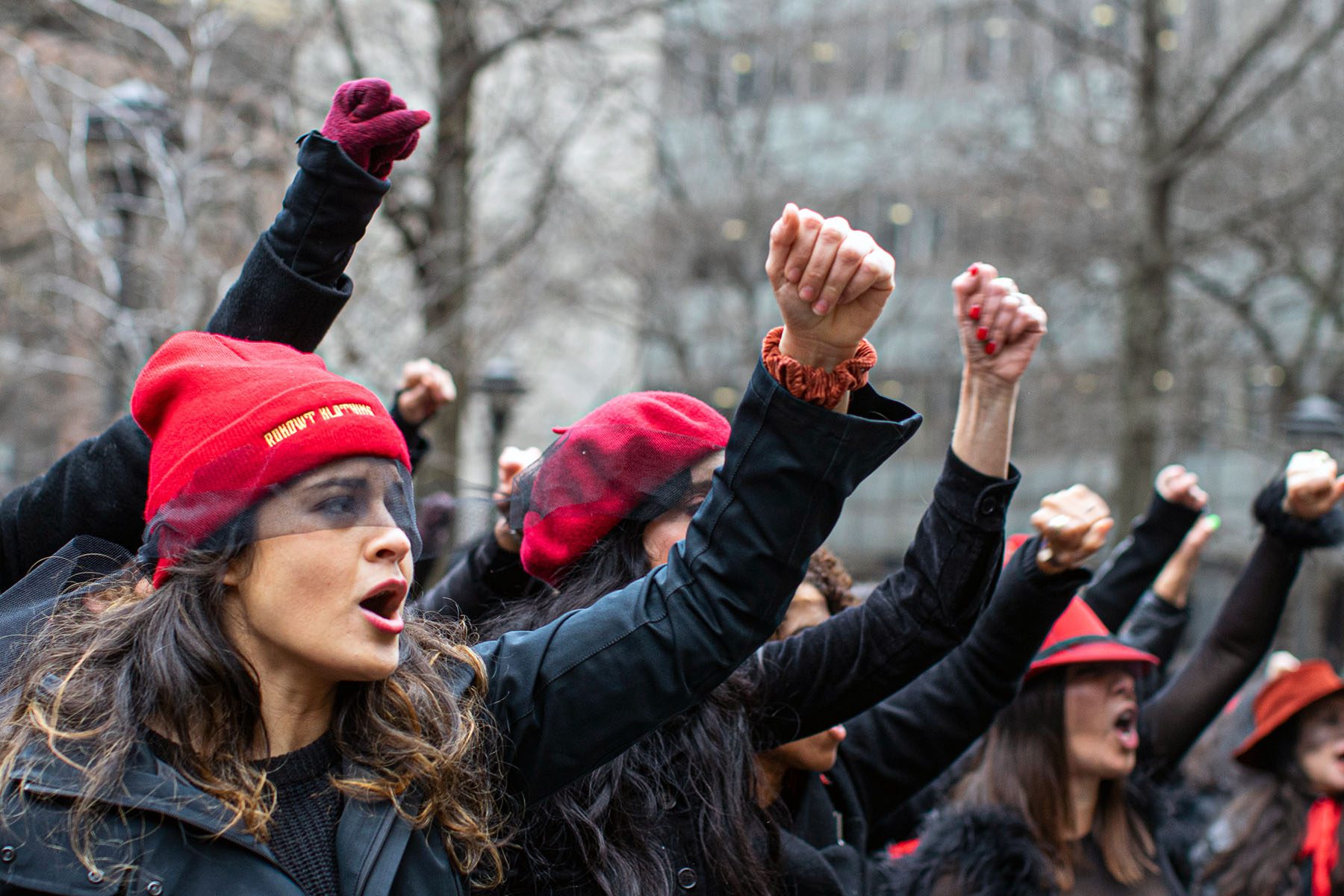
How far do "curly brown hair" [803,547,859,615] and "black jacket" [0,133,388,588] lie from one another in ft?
3.78

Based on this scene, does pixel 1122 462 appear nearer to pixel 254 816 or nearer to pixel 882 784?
pixel 882 784

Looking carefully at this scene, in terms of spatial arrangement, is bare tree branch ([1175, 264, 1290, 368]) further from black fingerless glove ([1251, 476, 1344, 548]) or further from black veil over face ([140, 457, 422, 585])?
black veil over face ([140, 457, 422, 585])

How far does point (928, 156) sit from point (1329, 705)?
570 inches

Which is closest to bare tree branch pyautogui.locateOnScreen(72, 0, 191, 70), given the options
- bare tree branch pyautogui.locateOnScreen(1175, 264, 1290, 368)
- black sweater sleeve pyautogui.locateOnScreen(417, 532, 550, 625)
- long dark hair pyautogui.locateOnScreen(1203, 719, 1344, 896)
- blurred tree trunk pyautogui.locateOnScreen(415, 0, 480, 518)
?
blurred tree trunk pyautogui.locateOnScreen(415, 0, 480, 518)

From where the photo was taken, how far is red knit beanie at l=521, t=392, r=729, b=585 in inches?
87.7

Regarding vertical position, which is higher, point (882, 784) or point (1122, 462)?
point (882, 784)

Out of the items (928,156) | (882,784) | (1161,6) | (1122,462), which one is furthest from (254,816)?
(928,156)

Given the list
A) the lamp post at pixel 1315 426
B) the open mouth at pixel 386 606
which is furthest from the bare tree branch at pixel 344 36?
the lamp post at pixel 1315 426

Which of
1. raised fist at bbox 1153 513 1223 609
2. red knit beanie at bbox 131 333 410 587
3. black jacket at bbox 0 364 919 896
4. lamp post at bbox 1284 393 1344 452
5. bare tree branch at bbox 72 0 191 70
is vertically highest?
bare tree branch at bbox 72 0 191 70

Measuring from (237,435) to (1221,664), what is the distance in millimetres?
3114

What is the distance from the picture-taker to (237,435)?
1.79 m

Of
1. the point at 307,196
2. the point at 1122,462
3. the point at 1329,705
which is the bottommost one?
the point at 1122,462

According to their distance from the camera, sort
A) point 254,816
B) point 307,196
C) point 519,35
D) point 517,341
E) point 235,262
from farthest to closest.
A: 1. point 517,341
2. point 519,35
3. point 235,262
4. point 307,196
5. point 254,816

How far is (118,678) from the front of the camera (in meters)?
1.76
